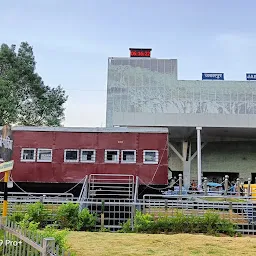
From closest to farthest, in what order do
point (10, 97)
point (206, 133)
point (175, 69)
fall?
point (10, 97)
point (206, 133)
point (175, 69)

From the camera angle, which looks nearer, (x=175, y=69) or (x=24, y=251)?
(x=24, y=251)

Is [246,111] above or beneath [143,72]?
beneath

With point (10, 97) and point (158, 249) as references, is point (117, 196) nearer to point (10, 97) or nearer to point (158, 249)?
point (158, 249)

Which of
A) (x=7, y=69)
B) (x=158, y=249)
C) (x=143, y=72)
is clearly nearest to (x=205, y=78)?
(x=143, y=72)

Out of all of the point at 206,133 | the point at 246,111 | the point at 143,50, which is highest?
the point at 143,50

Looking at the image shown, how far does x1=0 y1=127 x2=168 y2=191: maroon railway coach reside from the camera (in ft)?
49.6

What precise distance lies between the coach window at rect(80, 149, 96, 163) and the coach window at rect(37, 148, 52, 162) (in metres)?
1.35

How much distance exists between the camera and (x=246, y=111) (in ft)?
129

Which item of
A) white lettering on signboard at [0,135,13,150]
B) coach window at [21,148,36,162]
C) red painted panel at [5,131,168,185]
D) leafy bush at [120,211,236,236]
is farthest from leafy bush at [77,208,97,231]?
coach window at [21,148,36,162]

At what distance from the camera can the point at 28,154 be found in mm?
15445

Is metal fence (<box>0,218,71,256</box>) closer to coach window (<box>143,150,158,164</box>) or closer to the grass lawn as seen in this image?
the grass lawn

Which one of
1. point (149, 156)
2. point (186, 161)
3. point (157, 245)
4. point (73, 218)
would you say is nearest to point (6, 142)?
point (157, 245)

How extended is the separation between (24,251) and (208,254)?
A: 3.99 meters

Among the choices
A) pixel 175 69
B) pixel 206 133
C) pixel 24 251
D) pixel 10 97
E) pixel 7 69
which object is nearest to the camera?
pixel 24 251
